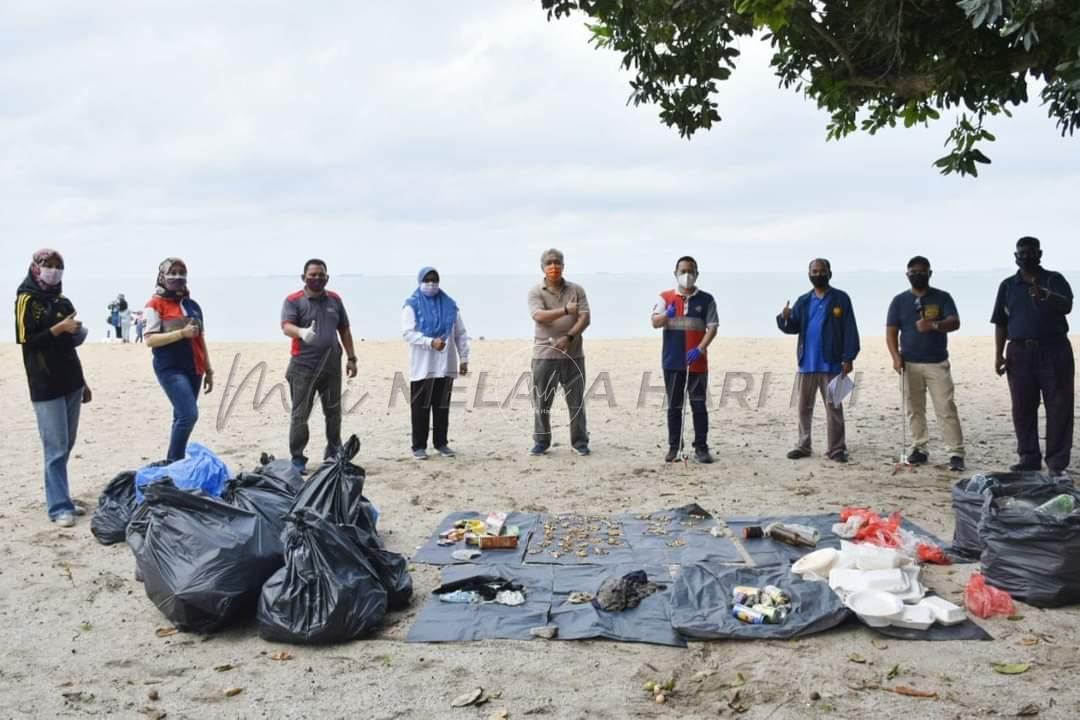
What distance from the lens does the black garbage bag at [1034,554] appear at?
3.87 m

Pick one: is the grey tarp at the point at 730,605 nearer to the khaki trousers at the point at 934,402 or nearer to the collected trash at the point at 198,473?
the collected trash at the point at 198,473

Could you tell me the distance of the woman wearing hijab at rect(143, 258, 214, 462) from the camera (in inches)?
241

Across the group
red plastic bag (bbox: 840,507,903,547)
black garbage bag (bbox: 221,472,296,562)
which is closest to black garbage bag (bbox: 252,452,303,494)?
black garbage bag (bbox: 221,472,296,562)

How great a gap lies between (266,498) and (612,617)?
196 centimetres

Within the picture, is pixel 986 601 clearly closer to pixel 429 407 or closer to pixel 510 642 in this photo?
pixel 510 642

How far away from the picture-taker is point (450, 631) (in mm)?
3812

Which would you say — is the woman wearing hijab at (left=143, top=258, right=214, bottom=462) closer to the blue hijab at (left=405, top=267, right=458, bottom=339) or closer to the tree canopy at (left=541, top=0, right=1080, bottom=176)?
the blue hijab at (left=405, top=267, right=458, bottom=339)

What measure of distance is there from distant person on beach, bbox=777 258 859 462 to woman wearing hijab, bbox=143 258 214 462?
500cm

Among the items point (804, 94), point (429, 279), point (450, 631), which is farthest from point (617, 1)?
point (450, 631)

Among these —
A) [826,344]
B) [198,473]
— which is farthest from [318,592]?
[826,344]

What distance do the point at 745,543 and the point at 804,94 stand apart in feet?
11.9

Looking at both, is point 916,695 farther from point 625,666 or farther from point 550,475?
point 550,475

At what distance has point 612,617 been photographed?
3934 millimetres

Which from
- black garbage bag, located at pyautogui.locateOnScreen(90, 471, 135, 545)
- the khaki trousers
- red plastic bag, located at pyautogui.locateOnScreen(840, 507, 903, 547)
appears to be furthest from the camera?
the khaki trousers
